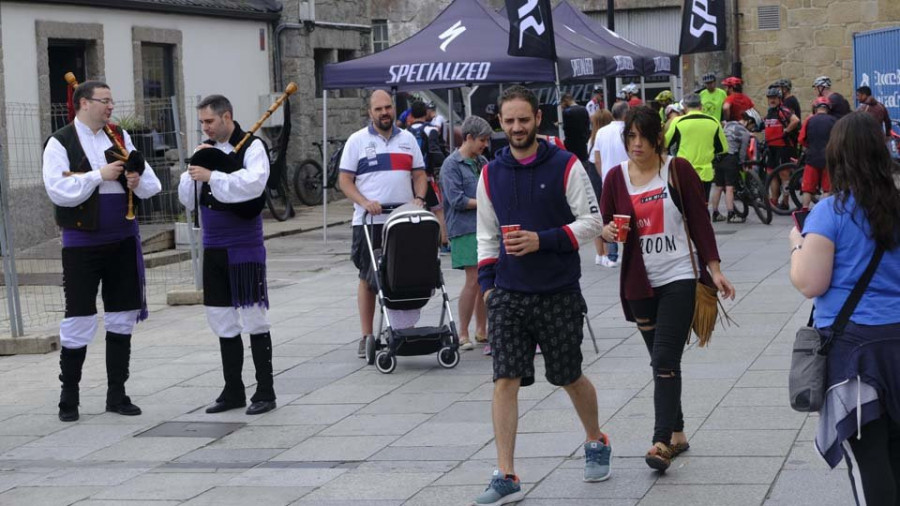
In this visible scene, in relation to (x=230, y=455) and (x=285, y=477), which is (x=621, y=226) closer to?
(x=285, y=477)

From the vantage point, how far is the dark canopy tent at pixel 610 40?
20.2 metres

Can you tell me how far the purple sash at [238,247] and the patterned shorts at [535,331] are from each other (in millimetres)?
2514

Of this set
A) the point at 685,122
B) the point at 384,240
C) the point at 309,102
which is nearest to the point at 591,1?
the point at 309,102

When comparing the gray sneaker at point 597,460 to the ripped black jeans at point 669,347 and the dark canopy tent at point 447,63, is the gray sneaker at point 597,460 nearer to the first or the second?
the ripped black jeans at point 669,347

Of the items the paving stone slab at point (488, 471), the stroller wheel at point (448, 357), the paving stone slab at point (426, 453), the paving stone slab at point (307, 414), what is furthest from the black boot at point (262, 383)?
the paving stone slab at point (488, 471)

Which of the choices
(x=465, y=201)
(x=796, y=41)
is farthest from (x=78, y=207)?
(x=796, y=41)

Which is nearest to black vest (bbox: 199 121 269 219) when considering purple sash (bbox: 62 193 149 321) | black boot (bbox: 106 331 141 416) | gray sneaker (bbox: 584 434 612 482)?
purple sash (bbox: 62 193 149 321)

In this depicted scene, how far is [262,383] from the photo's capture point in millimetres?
8578

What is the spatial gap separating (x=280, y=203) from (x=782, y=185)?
7.68 metres

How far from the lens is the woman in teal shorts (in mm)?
10242

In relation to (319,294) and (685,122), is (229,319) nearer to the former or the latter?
(319,294)

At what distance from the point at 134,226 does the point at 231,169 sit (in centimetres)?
80

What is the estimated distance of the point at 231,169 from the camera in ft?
27.7

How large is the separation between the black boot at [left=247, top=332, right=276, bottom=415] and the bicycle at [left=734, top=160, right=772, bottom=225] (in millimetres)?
11202
